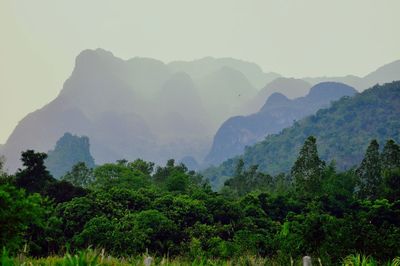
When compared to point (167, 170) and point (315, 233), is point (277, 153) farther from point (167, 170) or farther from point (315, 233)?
point (315, 233)

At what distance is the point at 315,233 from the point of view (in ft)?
60.5

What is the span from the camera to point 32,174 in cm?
2931

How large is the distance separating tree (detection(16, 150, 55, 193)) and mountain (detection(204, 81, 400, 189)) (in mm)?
67665

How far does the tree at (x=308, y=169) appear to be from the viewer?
37.5m

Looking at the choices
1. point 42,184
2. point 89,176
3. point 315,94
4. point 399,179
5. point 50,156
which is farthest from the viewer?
point 315,94

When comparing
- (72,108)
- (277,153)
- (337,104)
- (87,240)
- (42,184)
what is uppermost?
(72,108)

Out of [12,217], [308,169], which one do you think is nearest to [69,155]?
[308,169]

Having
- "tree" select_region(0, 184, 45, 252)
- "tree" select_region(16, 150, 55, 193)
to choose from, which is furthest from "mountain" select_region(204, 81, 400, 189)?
"tree" select_region(0, 184, 45, 252)

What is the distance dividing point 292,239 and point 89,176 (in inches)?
1449

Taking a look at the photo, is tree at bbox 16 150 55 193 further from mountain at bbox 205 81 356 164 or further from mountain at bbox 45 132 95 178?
mountain at bbox 205 81 356 164

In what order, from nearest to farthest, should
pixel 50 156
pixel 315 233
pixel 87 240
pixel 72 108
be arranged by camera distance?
pixel 315 233 < pixel 87 240 < pixel 50 156 < pixel 72 108

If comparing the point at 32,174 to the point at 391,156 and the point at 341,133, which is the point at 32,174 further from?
the point at 341,133

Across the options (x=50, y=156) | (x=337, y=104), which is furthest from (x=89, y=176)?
(x=50, y=156)

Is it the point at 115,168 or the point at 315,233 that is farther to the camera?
the point at 115,168
